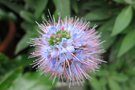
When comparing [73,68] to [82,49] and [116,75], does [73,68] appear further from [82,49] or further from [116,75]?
[116,75]

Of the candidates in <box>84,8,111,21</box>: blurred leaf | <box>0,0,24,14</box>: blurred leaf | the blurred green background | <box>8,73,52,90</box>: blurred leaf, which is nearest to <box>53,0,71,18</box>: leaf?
the blurred green background

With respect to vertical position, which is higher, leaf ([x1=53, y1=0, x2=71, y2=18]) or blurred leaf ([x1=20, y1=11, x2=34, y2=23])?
blurred leaf ([x1=20, y1=11, x2=34, y2=23])

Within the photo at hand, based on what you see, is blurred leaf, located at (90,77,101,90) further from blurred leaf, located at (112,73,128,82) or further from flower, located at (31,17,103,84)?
flower, located at (31,17,103,84)

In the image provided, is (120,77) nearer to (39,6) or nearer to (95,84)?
(95,84)

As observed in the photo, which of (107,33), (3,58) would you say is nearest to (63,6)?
(107,33)

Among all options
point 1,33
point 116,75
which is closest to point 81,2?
point 116,75

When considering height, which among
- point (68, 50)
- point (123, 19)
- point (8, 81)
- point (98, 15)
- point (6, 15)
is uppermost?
point (6, 15)
